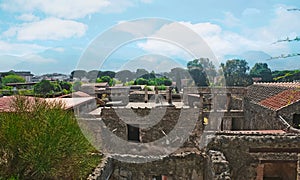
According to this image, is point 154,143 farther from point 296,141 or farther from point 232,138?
point 296,141

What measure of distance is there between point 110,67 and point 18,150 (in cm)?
724

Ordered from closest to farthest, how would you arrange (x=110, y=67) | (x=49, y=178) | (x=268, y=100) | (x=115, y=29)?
(x=49, y=178), (x=115, y=29), (x=110, y=67), (x=268, y=100)

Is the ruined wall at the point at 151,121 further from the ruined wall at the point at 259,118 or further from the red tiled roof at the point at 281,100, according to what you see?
the red tiled roof at the point at 281,100

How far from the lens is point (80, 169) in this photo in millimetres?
8250

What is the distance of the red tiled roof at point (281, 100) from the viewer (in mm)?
13755

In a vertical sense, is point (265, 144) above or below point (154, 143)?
above

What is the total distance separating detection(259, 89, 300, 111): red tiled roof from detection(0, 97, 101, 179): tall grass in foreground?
395 inches

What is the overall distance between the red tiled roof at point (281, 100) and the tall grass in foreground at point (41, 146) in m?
10.0

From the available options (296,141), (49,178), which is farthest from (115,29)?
(296,141)

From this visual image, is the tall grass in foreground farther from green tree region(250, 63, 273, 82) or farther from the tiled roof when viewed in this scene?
green tree region(250, 63, 273, 82)

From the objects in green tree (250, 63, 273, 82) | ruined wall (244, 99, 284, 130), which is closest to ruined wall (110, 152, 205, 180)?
ruined wall (244, 99, 284, 130)

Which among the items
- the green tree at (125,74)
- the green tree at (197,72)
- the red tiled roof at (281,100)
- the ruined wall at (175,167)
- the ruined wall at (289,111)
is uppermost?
the green tree at (197,72)

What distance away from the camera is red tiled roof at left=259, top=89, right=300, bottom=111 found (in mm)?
13755

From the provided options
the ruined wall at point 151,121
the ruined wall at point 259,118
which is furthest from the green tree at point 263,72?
the ruined wall at point 151,121
